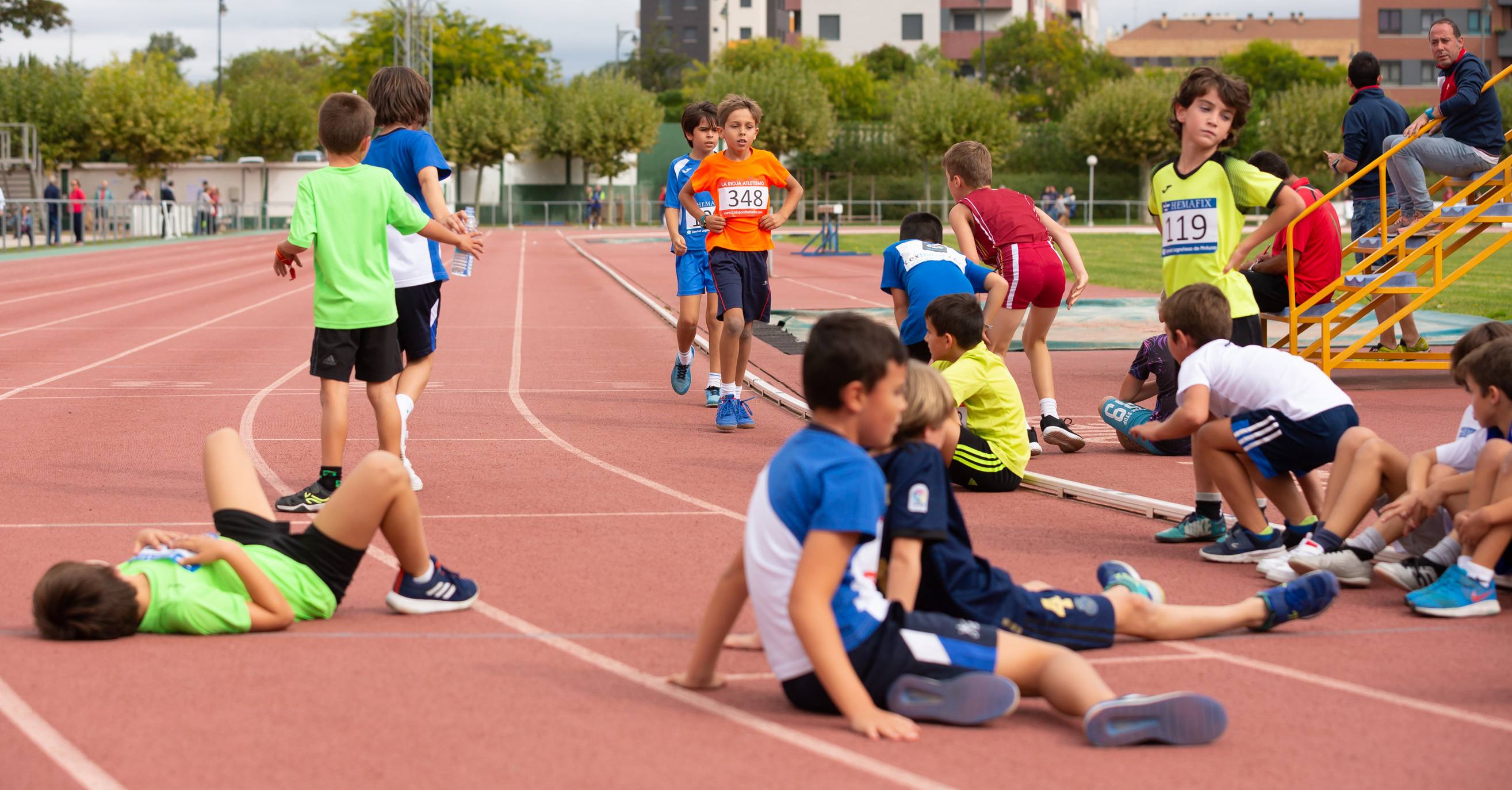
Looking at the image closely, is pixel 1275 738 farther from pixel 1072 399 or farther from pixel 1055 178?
pixel 1055 178

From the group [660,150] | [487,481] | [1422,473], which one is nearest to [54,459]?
[487,481]

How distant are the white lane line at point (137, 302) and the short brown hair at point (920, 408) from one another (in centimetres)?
1480

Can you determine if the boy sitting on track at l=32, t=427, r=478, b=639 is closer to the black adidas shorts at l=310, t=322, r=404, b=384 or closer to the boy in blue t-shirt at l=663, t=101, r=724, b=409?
the black adidas shorts at l=310, t=322, r=404, b=384

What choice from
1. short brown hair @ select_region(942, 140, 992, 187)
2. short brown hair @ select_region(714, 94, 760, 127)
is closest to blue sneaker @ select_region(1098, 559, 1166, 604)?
short brown hair @ select_region(942, 140, 992, 187)

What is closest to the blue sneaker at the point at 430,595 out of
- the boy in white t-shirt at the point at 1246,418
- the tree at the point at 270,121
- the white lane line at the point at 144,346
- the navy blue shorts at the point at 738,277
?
the boy in white t-shirt at the point at 1246,418

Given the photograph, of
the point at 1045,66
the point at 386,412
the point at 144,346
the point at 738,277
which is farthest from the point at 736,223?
the point at 1045,66

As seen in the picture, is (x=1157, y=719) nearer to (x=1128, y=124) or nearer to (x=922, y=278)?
(x=922, y=278)

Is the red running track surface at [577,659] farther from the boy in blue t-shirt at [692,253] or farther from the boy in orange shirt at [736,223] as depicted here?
the boy in orange shirt at [736,223]

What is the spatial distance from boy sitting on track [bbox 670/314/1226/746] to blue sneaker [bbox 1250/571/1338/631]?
114 cm

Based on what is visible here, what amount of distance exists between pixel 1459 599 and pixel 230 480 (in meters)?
4.18

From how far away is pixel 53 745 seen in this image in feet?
12.4

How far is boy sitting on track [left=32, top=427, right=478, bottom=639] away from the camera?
15.0ft

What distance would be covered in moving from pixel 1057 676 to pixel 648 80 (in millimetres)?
123543

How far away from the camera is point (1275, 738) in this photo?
3826 mm
